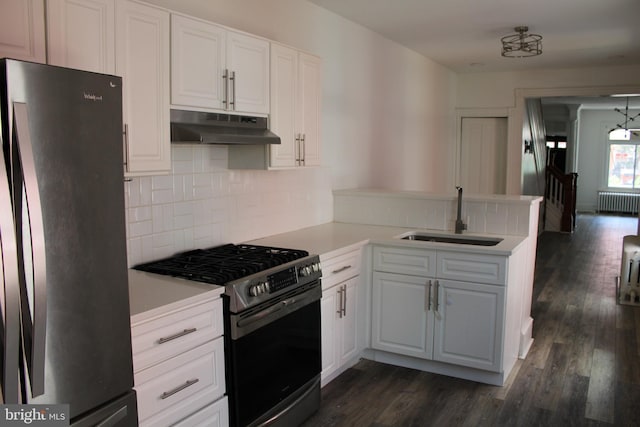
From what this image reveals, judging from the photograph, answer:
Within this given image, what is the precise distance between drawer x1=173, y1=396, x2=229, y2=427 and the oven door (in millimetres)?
36

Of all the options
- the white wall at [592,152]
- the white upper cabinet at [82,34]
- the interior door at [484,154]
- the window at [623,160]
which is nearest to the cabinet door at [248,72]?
the white upper cabinet at [82,34]

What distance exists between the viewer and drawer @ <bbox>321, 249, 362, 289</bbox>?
3.31 meters

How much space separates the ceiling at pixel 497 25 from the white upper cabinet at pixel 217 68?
4.43 ft

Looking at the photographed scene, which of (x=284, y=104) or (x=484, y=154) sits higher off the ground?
(x=284, y=104)

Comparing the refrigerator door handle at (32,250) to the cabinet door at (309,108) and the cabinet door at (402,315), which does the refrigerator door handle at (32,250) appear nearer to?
the cabinet door at (309,108)

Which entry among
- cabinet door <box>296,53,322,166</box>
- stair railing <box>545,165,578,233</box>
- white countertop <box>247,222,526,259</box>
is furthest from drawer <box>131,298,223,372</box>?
stair railing <box>545,165,578,233</box>

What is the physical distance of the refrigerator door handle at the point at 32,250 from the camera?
1507mm

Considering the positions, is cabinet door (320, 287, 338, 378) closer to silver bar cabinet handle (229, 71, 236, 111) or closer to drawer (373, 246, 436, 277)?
drawer (373, 246, 436, 277)

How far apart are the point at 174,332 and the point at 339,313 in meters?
1.49

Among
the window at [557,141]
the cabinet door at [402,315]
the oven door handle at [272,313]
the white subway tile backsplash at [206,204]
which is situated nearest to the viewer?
the oven door handle at [272,313]

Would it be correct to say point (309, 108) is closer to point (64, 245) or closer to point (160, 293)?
point (160, 293)

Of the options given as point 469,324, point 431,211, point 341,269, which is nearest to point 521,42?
point 431,211

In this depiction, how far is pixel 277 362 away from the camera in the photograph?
2775 millimetres

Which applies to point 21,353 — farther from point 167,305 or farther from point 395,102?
point 395,102
